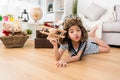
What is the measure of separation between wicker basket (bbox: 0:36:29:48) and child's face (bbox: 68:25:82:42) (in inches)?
47.5

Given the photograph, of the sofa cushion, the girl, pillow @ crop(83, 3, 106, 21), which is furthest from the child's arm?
pillow @ crop(83, 3, 106, 21)

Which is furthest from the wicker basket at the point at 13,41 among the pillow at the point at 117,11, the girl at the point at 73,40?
the pillow at the point at 117,11

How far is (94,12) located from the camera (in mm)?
3447

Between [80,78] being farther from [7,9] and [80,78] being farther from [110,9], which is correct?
[7,9]

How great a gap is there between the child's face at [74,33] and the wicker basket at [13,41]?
3.95 ft

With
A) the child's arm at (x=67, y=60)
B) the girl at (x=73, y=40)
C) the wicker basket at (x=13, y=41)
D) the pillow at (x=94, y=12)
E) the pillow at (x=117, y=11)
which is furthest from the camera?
the pillow at (x=94, y=12)

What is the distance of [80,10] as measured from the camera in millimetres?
4055

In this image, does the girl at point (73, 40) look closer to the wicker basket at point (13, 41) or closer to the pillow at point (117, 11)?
the wicker basket at point (13, 41)

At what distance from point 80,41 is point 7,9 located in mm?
2833

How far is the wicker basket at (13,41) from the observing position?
2.56 m

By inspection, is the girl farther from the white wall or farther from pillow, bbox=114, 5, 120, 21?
the white wall

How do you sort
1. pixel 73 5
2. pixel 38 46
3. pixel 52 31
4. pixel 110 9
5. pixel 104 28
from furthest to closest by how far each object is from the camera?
pixel 73 5 < pixel 110 9 < pixel 104 28 < pixel 38 46 < pixel 52 31

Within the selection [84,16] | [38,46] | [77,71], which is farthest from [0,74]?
[84,16]

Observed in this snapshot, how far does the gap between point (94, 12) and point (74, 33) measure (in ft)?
6.43
